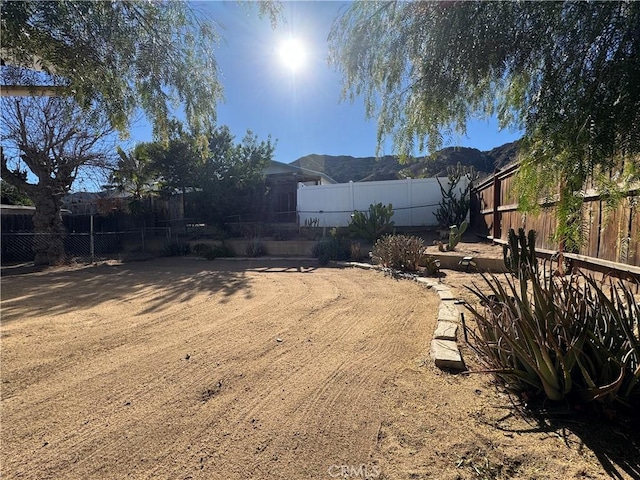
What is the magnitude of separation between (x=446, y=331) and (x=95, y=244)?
45.7 feet

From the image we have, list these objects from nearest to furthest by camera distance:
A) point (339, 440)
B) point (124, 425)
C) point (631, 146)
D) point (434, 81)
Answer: point (631, 146)
point (339, 440)
point (124, 425)
point (434, 81)

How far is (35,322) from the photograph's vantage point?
4250 mm

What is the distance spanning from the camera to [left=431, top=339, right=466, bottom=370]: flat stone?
2721 mm

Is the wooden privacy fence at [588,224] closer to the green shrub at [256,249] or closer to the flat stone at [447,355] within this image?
the flat stone at [447,355]

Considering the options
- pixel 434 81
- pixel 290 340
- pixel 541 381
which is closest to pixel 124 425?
pixel 290 340

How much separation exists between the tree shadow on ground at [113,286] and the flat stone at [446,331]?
3321 millimetres

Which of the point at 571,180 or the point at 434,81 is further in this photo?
the point at 434,81

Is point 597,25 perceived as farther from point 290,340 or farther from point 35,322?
point 35,322

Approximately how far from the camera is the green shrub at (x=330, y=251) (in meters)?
9.63

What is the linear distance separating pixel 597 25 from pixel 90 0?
390 centimetres

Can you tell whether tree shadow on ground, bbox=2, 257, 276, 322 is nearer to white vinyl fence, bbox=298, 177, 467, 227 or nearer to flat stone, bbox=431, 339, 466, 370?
flat stone, bbox=431, 339, 466, 370

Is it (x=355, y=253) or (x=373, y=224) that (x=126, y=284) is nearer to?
(x=355, y=253)

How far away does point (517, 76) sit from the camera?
2.38 metres

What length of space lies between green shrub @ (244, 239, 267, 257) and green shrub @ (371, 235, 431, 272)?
528cm
